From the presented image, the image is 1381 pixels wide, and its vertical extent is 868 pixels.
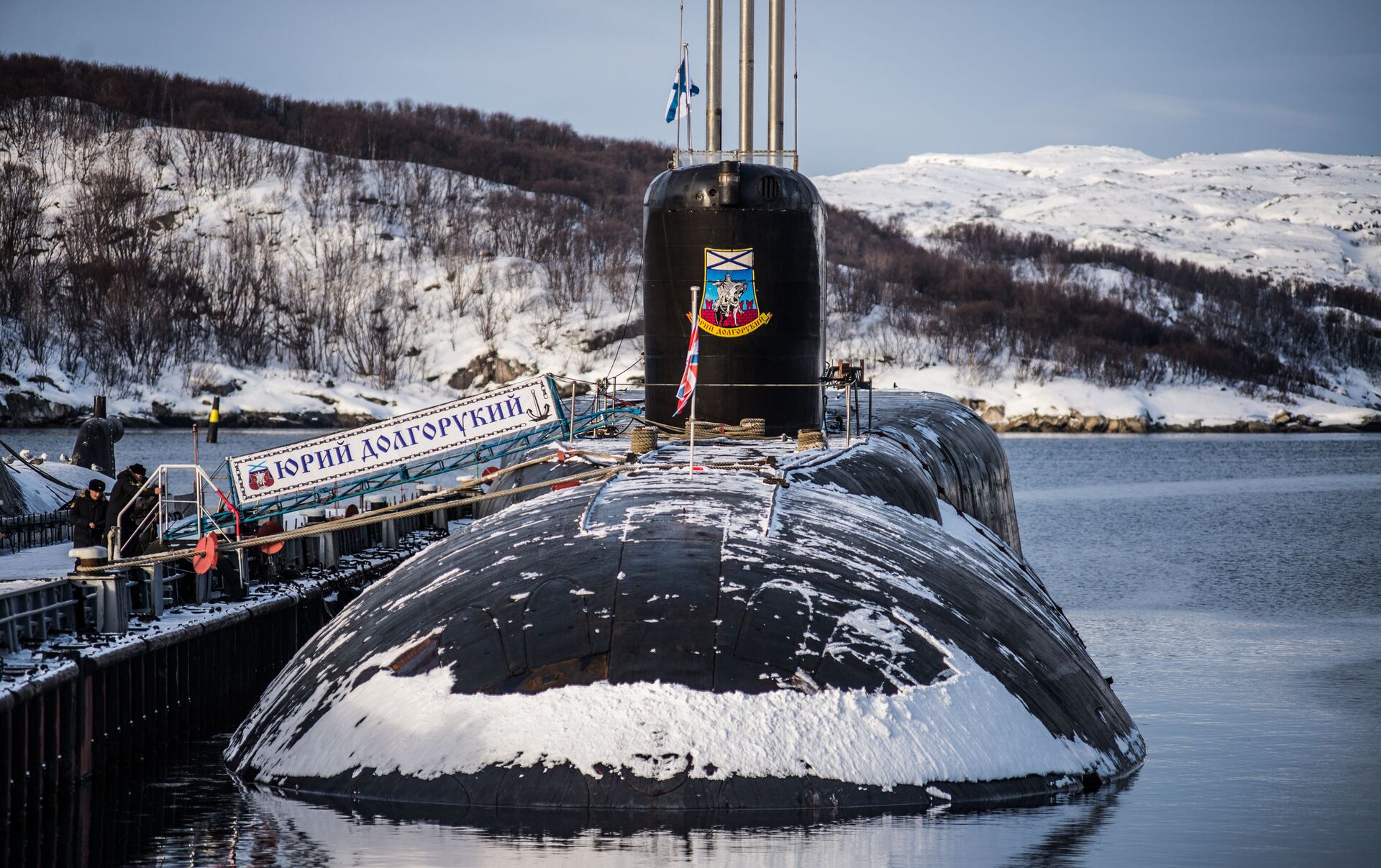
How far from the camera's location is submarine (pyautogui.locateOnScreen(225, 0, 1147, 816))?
396 inches

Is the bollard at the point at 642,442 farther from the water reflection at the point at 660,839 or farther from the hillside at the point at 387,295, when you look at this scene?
the hillside at the point at 387,295

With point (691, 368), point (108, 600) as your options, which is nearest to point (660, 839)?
point (691, 368)

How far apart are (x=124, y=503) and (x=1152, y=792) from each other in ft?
37.8

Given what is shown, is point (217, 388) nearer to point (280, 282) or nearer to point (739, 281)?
point (280, 282)

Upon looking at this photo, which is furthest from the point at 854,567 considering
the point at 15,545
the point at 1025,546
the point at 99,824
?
the point at 1025,546

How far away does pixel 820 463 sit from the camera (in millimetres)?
16469

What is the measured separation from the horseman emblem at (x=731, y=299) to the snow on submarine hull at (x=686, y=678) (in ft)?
14.6

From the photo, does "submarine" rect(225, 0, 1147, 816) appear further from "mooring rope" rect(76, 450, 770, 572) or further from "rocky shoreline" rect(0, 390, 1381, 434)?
"rocky shoreline" rect(0, 390, 1381, 434)

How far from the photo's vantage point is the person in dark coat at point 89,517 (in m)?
16.9

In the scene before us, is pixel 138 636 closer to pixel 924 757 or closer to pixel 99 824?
pixel 99 824

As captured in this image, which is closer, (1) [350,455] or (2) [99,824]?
(2) [99,824]

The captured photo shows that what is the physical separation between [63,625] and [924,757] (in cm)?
923

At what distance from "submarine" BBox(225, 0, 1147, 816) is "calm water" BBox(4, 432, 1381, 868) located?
0.32 meters

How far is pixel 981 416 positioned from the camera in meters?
92.6
